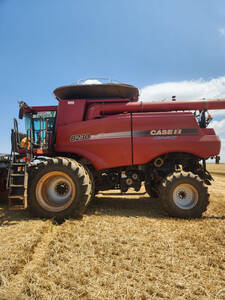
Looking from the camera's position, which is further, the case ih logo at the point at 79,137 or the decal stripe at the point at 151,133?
the case ih logo at the point at 79,137

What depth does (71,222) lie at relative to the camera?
407cm

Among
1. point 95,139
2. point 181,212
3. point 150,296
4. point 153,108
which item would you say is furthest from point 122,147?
point 150,296

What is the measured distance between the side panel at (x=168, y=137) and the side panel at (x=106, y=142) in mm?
247

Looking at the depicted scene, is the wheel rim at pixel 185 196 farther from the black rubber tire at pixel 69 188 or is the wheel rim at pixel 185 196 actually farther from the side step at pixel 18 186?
the side step at pixel 18 186

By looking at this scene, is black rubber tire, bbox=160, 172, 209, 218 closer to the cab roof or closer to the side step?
the cab roof

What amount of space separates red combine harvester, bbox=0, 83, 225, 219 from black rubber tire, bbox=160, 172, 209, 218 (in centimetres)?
2

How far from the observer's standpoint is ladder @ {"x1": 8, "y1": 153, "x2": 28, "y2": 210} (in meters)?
4.34

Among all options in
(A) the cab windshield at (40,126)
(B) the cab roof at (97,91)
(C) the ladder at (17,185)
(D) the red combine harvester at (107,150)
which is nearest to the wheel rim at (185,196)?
(D) the red combine harvester at (107,150)

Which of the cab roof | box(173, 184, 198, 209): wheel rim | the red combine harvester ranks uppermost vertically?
the cab roof

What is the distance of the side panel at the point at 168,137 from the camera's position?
5059mm

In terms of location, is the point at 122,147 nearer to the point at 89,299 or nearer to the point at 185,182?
the point at 185,182

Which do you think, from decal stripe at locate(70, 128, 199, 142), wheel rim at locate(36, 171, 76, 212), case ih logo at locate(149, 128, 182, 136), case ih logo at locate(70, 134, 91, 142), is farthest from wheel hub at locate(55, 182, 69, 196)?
case ih logo at locate(149, 128, 182, 136)

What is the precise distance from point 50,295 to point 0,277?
2.35 ft

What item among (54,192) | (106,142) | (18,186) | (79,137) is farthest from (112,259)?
(79,137)
